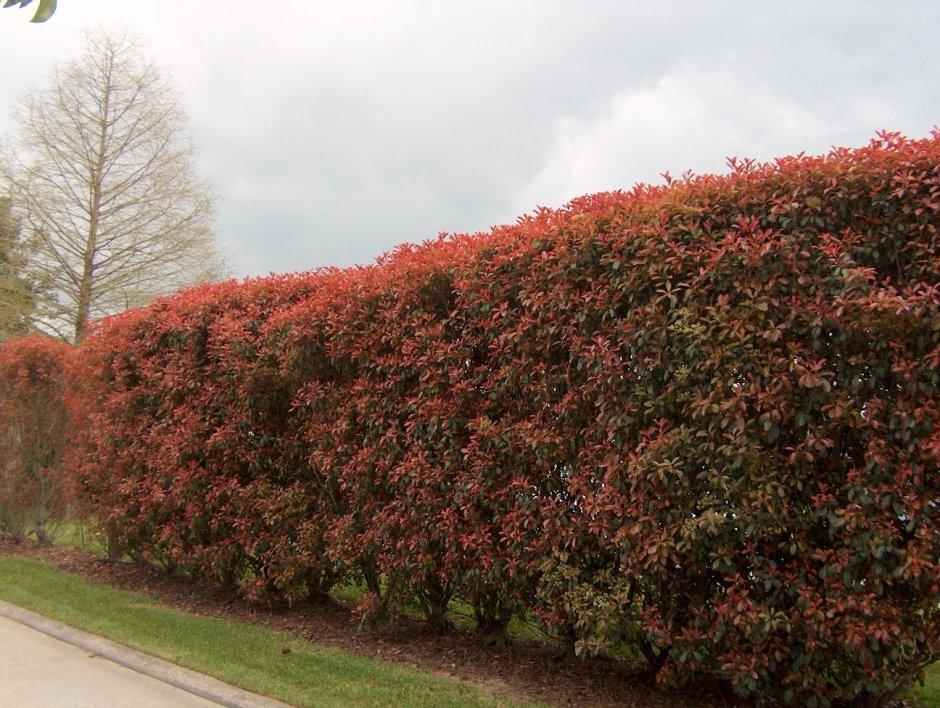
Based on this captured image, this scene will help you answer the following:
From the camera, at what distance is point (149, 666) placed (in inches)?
225

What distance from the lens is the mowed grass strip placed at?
199 inches

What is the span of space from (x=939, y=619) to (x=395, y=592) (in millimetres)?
3928

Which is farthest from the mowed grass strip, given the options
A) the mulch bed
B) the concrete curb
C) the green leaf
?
the green leaf

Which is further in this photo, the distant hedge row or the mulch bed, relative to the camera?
the mulch bed

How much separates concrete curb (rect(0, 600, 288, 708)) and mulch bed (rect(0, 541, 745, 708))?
130 centimetres

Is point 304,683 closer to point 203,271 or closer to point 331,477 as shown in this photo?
point 331,477

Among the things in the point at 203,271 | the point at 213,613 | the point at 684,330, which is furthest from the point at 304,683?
the point at 203,271

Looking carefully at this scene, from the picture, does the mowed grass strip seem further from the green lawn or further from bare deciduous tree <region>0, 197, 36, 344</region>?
bare deciduous tree <region>0, 197, 36, 344</region>

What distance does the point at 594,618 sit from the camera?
180 inches

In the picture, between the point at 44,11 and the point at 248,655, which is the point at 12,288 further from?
the point at 44,11

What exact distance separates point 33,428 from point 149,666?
275 inches

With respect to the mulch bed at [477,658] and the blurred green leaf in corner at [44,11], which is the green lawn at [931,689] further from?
the blurred green leaf in corner at [44,11]

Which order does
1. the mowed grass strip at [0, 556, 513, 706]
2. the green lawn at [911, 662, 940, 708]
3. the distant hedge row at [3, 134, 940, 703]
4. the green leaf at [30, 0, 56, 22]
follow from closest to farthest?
1. the green leaf at [30, 0, 56, 22]
2. the distant hedge row at [3, 134, 940, 703]
3. the green lawn at [911, 662, 940, 708]
4. the mowed grass strip at [0, 556, 513, 706]

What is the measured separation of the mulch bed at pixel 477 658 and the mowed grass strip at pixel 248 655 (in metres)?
0.24
